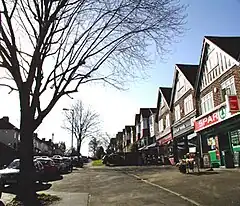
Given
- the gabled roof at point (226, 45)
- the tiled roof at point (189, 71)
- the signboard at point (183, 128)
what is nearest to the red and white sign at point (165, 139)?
the signboard at point (183, 128)

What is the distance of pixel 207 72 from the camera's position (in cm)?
2622

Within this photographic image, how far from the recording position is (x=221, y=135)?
24516mm

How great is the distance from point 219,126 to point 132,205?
14945mm

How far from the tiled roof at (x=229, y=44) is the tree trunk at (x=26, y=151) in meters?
14.1

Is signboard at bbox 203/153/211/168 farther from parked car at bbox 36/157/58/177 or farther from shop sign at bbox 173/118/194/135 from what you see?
parked car at bbox 36/157/58/177

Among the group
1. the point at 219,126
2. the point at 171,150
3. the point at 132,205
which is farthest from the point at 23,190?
the point at 171,150

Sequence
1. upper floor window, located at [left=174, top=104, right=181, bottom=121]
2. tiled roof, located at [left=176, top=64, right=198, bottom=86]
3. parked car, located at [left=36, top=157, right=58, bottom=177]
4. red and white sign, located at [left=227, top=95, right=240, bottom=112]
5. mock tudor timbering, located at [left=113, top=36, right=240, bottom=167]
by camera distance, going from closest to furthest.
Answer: red and white sign, located at [left=227, top=95, right=240, bottom=112], mock tudor timbering, located at [left=113, top=36, right=240, bottom=167], parked car, located at [left=36, top=157, right=58, bottom=177], tiled roof, located at [left=176, top=64, right=198, bottom=86], upper floor window, located at [left=174, top=104, right=181, bottom=121]

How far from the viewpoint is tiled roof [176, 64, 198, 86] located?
104 feet

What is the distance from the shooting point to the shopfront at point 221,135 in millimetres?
21484

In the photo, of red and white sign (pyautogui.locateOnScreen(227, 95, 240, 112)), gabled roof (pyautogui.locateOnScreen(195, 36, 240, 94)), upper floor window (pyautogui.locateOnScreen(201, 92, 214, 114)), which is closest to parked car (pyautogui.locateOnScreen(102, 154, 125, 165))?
gabled roof (pyautogui.locateOnScreen(195, 36, 240, 94))

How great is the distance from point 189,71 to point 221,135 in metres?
11.2

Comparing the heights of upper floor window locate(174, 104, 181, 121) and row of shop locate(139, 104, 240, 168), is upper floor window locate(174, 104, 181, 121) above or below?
above

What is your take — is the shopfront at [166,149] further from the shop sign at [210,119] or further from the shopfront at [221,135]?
the shopfront at [221,135]

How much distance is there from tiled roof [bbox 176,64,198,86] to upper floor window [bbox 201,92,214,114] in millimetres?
3470
